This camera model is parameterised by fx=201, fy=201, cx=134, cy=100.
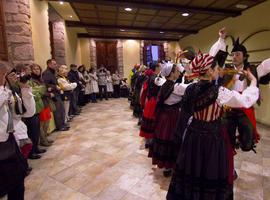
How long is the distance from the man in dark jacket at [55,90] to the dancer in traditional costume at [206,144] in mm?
2810

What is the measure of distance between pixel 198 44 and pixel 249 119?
21.3 ft

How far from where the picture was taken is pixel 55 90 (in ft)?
12.3

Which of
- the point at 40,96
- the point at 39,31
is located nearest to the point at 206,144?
the point at 40,96

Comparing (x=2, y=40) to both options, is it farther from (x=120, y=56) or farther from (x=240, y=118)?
(x=120, y=56)

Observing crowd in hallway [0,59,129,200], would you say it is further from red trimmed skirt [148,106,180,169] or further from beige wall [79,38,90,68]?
beige wall [79,38,90,68]

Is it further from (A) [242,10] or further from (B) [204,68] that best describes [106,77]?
(B) [204,68]

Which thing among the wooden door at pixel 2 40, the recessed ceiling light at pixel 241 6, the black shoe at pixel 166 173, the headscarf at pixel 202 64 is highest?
the recessed ceiling light at pixel 241 6

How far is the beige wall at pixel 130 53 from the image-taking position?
1016 centimetres

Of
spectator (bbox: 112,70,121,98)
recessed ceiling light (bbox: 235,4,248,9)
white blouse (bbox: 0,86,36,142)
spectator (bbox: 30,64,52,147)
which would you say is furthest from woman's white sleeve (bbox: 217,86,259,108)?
spectator (bbox: 112,70,121,98)

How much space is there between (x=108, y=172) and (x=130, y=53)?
27.7ft

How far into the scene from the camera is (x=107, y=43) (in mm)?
10000

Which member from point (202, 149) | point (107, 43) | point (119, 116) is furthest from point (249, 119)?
point (107, 43)

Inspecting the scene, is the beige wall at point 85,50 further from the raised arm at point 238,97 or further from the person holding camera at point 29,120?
the raised arm at point 238,97

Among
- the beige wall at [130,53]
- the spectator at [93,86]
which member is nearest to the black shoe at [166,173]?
the spectator at [93,86]
